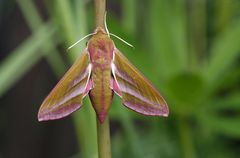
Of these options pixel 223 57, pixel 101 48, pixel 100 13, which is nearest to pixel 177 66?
pixel 223 57

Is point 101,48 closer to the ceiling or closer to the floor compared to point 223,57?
closer to the ceiling

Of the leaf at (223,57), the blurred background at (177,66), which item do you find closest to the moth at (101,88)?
the blurred background at (177,66)

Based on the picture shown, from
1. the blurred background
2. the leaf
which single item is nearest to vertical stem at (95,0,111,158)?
the blurred background

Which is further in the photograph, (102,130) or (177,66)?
(177,66)

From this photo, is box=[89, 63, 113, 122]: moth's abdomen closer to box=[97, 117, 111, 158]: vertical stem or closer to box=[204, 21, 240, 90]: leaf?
box=[97, 117, 111, 158]: vertical stem

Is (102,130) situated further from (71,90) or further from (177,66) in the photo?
(177,66)

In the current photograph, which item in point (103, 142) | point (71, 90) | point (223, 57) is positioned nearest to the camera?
point (103, 142)

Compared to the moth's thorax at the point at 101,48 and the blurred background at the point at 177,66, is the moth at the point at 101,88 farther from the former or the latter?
the blurred background at the point at 177,66
